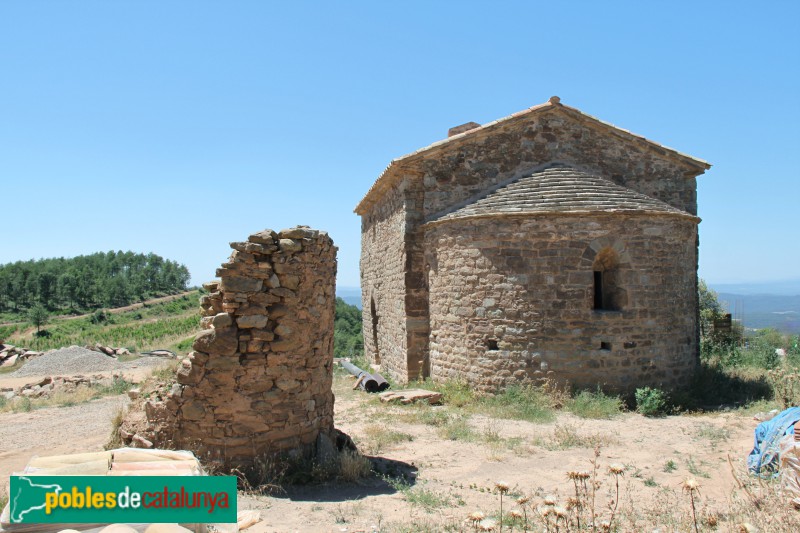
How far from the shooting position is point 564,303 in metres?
10.0

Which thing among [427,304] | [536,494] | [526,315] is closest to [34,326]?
[427,304]

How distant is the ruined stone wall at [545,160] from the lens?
37.9 ft

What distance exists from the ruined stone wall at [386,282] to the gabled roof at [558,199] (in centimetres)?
170

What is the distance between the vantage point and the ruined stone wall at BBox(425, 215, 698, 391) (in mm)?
10000

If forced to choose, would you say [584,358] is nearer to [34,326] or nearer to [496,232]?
[496,232]

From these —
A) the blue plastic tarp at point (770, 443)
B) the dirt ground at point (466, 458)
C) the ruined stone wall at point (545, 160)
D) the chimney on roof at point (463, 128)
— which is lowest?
the dirt ground at point (466, 458)

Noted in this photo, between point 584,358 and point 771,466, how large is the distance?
4058mm

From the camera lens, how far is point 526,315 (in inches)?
395

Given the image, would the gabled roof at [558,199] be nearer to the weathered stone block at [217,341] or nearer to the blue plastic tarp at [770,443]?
the blue plastic tarp at [770,443]

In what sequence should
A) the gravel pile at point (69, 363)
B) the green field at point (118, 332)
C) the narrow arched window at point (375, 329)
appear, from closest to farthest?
the narrow arched window at point (375, 329) < the gravel pile at point (69, 363) < the green field at point (118, 332)

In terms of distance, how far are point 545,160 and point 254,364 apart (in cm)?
855

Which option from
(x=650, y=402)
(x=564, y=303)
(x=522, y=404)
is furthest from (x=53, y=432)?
(x=650, y=402)

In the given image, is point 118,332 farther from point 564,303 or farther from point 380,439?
point 564,303

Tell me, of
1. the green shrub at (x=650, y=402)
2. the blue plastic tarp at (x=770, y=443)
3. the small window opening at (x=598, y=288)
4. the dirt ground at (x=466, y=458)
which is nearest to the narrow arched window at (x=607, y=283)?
the small window opening at (x=598, y=288)
